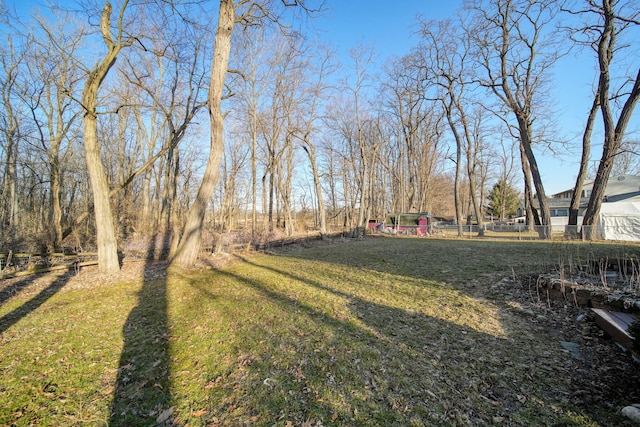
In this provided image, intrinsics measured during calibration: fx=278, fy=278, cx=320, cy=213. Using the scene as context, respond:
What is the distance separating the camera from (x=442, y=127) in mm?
28781

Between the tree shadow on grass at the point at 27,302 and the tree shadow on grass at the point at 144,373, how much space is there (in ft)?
5.91

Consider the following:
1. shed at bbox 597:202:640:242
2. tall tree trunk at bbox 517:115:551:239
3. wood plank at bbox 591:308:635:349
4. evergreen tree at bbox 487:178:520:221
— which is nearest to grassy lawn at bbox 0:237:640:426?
wood plank at bbox 591:308:635:349

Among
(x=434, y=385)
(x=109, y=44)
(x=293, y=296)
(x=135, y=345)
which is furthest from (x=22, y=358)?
(x=109, y=44)

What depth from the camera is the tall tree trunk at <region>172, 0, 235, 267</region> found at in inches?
354

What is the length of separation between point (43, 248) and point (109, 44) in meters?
8.64

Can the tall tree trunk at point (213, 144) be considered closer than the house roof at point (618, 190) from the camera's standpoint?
Yes

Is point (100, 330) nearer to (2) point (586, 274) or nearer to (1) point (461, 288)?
(1) point (461, 288)

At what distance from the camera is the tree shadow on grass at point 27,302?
4.65 m

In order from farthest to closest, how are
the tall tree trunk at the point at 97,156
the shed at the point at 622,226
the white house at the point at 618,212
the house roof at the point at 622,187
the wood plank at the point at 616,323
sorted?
the house roof at the point at 622,187 → the white house at the point at 618,212 → the shed at the point at 622,226 → the tall tree trunk at the point at 97,156 → the wood plank at the point at 616,323

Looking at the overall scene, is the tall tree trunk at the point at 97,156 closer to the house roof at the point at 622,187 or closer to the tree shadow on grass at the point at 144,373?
the tree shadow on grass at the point at 144,373

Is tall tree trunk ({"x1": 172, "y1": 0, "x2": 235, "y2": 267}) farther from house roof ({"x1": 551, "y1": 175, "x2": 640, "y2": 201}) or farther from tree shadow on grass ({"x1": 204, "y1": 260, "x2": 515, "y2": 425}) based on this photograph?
house roof ({"x1": 551, "y1": 175, "x2": 640, "y2": 201})

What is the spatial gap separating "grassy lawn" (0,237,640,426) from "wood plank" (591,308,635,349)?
0.15m

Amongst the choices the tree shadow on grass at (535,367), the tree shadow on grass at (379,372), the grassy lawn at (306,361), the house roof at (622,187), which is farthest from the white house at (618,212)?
the tree shadow on grass at (379,372)

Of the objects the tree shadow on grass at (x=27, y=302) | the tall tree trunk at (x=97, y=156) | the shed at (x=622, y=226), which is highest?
the tall tree trunk at (x=97, y=156)
